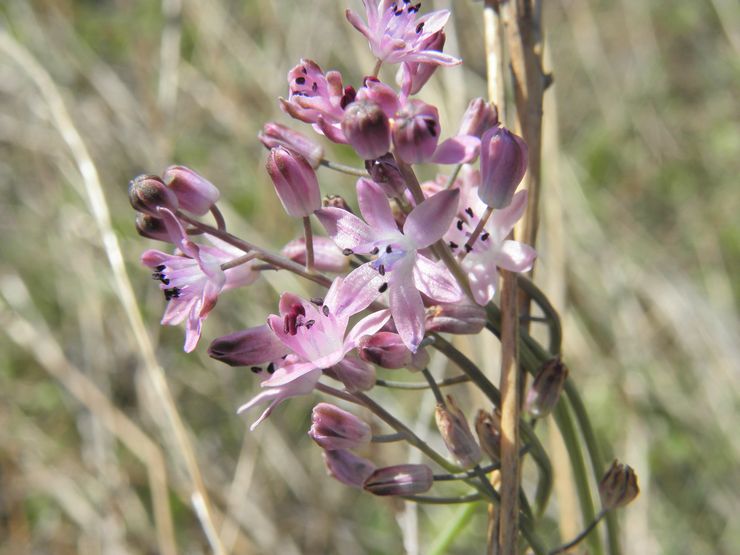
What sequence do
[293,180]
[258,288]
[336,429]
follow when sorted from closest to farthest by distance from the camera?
[293,180], [336,429], [258,288]

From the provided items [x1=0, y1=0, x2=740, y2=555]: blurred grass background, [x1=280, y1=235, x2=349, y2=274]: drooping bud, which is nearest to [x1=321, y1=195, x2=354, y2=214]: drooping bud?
[x1=280, y1=235, x2=349, y2=274]: drooping bud

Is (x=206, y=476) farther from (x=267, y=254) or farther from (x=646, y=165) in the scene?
(x=646, y=165)

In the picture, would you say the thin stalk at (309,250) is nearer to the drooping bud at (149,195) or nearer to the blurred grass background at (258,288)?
the drooping bud at (149,195)

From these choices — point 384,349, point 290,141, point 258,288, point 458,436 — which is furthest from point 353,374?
point 258,288

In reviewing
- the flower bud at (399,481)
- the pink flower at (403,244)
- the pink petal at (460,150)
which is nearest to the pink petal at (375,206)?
the pink flower at (403,244)

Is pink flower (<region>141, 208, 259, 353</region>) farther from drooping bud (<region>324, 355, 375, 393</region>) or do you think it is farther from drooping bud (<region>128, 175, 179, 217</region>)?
drooping bud (<region>324, 355, 375, 393</region>)

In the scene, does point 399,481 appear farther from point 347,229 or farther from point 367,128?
point 367,128
